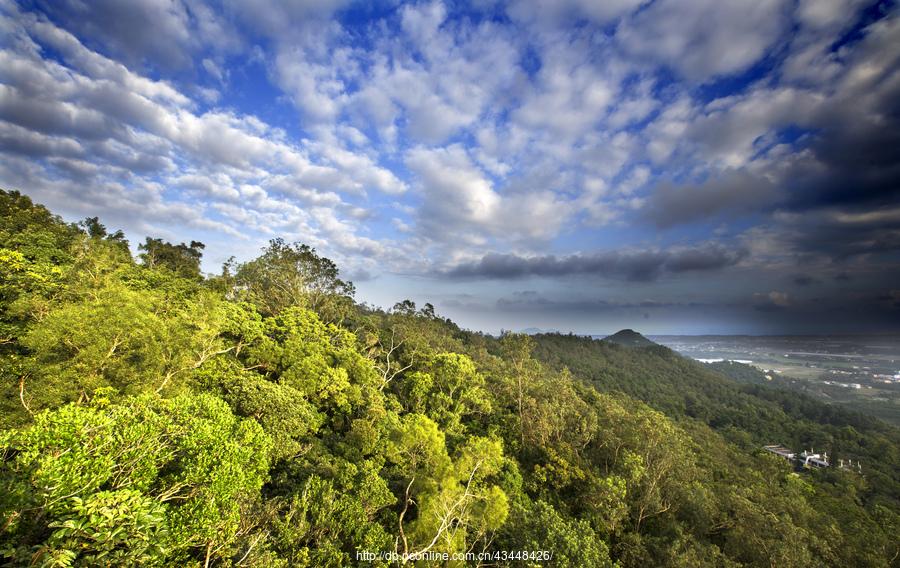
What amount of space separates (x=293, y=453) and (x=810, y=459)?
114339mm

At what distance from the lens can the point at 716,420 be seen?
105 metres

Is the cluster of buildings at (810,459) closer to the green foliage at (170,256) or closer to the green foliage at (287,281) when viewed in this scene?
the green foliage at (287,281)

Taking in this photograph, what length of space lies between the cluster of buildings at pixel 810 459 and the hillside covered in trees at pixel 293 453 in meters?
50.2

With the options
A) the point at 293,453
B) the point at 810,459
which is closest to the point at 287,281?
the point at 293,453

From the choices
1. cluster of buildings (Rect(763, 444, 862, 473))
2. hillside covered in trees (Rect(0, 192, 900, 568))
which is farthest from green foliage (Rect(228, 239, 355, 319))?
cluster of buildings (Rect(763, 444, 862, 473))

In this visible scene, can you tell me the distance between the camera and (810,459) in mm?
78125

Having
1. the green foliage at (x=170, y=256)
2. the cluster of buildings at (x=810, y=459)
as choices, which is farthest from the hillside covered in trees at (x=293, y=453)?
the cluster of buildings at (x=810, y=459)

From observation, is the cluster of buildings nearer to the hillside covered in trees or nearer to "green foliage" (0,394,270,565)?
the hillside covered in trees

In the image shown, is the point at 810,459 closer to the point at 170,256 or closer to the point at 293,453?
the point at 293,453

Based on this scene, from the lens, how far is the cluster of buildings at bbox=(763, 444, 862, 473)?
7475 centimetres

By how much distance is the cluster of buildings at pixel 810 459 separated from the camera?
74750 mm

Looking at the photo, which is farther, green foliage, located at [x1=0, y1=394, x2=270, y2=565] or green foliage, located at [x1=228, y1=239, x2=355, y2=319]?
green foliage, located at [x1=228, y1=239, x2=355, y2=319]

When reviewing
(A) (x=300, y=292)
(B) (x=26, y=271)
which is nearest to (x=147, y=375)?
(B) (x=26, y=271)

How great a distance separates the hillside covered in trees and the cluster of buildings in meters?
50.2
